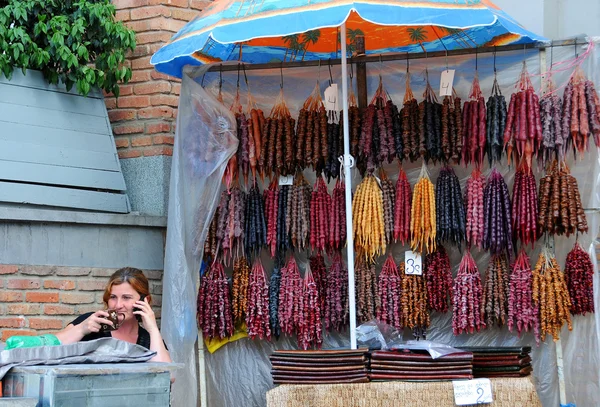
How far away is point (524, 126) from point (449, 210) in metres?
0.68

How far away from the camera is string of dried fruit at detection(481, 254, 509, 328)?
540 centimetres

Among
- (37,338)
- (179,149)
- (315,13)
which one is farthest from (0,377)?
(179,149)

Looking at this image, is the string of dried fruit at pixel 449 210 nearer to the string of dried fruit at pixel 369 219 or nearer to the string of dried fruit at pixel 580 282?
the string of dried fruit at pixel 369 219

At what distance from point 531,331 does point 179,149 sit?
2498 mm

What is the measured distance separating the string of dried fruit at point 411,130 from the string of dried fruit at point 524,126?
0.54 metres

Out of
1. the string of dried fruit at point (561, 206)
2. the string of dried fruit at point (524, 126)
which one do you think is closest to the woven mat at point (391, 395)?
the string of dried fruit at point (561, 206)

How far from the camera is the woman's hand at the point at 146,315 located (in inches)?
182

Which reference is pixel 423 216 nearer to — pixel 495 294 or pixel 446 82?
pixel 495 294

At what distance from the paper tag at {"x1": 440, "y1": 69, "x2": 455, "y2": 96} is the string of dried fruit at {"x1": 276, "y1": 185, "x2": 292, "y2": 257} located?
3.76ft

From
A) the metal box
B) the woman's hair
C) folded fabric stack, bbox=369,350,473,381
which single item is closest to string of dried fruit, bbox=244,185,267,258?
the woman's hair

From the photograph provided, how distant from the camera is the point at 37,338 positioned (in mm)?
3498

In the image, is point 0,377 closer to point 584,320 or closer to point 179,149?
point 179,149

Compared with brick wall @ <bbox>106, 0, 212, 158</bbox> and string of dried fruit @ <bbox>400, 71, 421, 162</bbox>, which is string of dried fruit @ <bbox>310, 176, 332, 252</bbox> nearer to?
string of dried fruit @ <bbox>400, 71, 421, 162</bbox>

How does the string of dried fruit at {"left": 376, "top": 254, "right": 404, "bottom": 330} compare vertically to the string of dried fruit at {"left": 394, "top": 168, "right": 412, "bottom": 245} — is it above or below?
below
